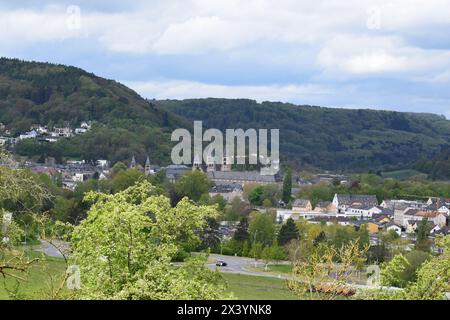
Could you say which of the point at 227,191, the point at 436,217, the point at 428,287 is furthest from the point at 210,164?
the point at 428,287

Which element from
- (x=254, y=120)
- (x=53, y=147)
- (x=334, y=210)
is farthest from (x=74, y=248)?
(x=254, y=120)

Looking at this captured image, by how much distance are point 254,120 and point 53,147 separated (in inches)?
3532

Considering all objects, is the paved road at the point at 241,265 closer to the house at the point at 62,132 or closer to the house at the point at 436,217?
the house at the point at 436,217

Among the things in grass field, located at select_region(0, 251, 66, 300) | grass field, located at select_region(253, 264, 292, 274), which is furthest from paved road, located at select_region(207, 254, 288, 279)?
grass field, located at select_region(0, 251, 66, 300)

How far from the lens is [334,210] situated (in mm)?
80312

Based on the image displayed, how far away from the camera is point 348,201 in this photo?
82.1m

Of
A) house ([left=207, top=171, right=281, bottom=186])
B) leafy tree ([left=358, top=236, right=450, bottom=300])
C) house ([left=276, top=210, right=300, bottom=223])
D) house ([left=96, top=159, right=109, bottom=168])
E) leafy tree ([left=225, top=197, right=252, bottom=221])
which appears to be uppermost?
leafy tree ([left=358, top=236, right=450, bottom=300])

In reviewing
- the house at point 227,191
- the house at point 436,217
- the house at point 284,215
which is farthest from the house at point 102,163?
the house at point 436,217

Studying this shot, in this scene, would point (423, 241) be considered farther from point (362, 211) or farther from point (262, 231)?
point (362, 211)

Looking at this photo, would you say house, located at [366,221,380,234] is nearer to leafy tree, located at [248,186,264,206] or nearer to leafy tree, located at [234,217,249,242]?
leafy tree, located at [234,217,249,242]

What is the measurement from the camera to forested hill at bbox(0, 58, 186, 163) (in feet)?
371

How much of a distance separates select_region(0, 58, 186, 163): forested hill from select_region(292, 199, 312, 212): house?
39112mm

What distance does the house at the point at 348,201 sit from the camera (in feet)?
264

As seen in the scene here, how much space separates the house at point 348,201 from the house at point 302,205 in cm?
348
